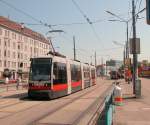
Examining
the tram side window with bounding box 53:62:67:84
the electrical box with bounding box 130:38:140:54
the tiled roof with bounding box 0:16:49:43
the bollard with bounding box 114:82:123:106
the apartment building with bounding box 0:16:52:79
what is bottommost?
the bollard with bounding box 114:82:123:106

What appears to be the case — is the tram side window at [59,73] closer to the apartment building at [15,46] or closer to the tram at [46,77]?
the tram at [46,77]

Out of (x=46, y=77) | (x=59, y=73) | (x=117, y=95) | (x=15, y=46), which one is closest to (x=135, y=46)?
(x=59, y=73)

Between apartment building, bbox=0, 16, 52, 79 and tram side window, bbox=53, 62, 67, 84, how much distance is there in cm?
5639

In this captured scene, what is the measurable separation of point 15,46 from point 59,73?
76836 millimetres

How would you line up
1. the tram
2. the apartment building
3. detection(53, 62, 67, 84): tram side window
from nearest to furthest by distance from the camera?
the tram → detection(53, 62, 67, 84): tram side window → the apartment building

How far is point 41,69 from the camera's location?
24.9 meters

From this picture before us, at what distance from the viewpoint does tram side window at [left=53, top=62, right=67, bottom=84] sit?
82.5 ft

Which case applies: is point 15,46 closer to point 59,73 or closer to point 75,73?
point 75,73

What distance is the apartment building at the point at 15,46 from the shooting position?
9256cm

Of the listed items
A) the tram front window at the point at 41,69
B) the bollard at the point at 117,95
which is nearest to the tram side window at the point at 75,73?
the tram front window at the point at 41,69

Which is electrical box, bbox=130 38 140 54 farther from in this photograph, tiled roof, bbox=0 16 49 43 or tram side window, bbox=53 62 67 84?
tiled roof, bbox=0 16 49 43

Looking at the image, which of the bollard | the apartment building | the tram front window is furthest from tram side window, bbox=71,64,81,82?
the apartment building

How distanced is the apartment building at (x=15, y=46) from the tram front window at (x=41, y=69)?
5852 cm

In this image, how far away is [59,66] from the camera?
26.2 meters
